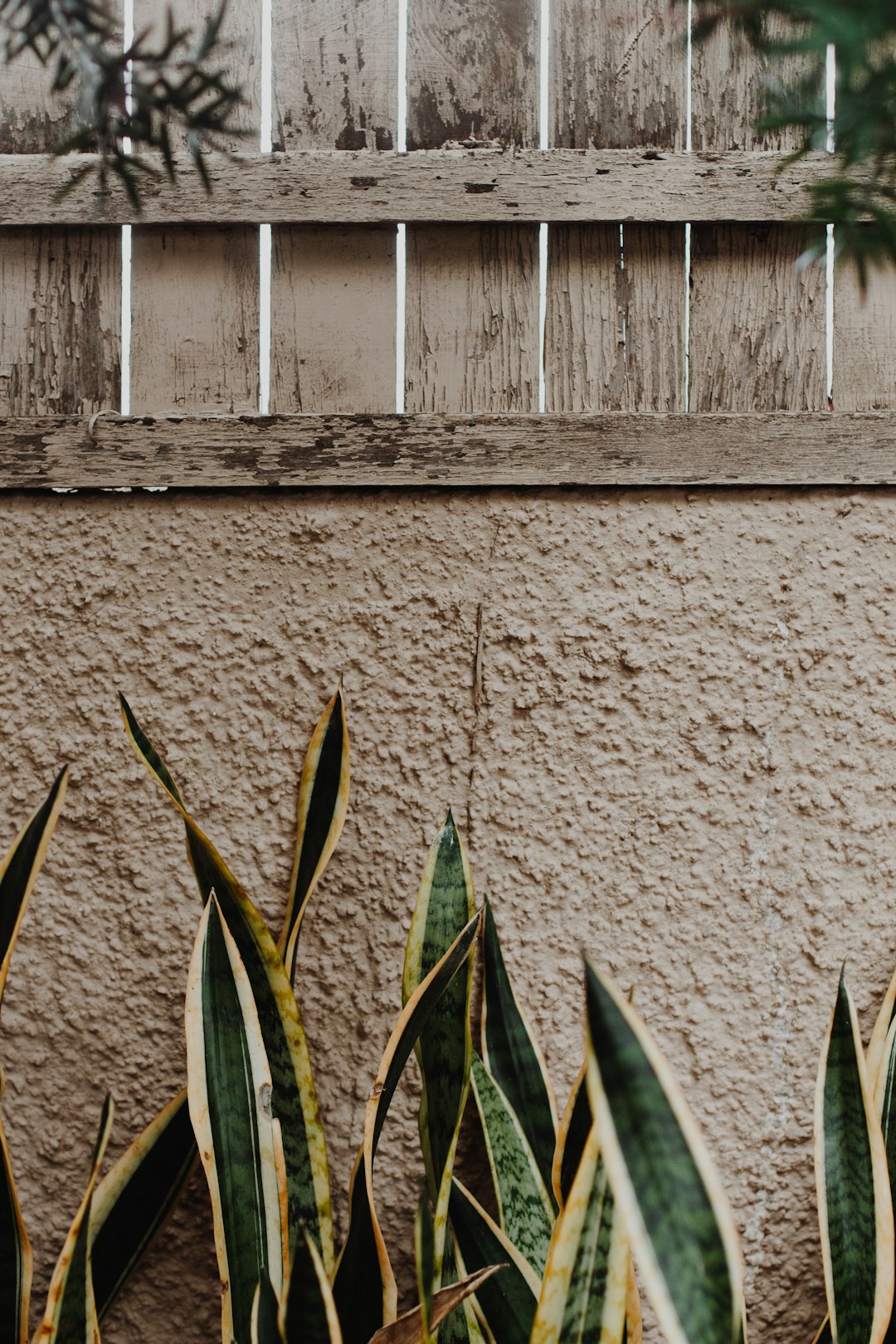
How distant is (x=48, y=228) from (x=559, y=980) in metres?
0.85

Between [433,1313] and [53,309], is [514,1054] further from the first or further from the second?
[53,309]

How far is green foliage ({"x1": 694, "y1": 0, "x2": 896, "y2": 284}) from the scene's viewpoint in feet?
1.44

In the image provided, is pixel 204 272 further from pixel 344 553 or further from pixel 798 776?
pixel 798 776

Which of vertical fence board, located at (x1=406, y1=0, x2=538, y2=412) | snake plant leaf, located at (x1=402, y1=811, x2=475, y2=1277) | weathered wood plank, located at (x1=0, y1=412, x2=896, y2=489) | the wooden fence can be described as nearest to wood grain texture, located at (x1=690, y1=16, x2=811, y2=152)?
the wooden fence

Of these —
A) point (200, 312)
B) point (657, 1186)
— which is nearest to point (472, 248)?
point (200, 312)

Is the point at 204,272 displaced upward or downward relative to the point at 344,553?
upward

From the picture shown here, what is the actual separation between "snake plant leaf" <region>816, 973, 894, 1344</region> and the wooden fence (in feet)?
1.58

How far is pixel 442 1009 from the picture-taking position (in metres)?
0.62

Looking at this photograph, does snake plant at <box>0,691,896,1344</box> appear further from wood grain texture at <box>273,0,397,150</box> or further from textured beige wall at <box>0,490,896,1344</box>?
wood grain texture at <box>273,0,397,150</box>

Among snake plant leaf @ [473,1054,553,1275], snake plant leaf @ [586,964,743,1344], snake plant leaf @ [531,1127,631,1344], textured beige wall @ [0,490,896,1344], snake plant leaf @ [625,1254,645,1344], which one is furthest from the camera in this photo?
textured beige wall @ [0,490,896,1344]

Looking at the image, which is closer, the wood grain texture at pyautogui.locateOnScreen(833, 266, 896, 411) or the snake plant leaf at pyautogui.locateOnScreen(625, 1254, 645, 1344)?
the snake plant leaf at pyautogui.locateOnScreen(625, 1254, 645, 1344)

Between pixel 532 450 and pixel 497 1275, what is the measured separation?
65 cm

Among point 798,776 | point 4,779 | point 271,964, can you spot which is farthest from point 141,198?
point 798,776

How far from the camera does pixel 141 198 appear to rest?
2.49 ft
